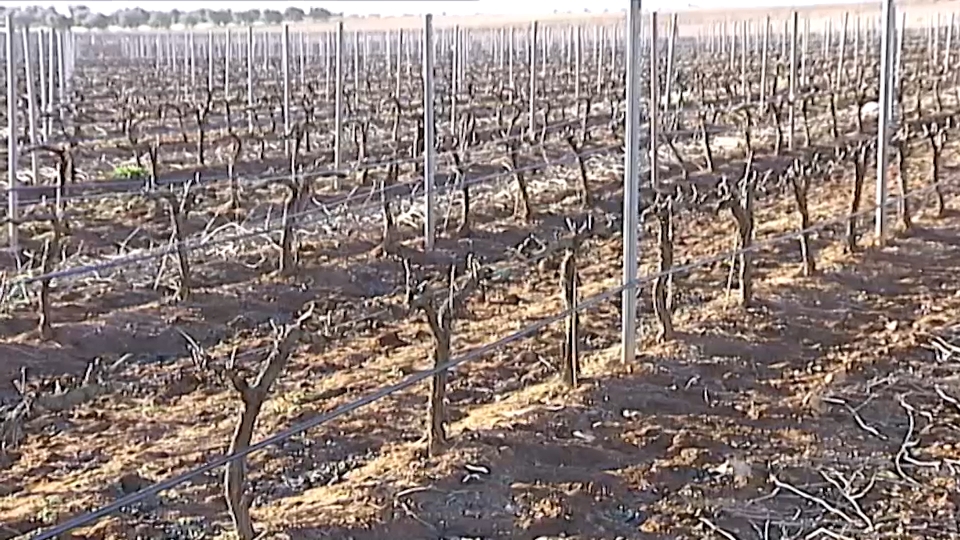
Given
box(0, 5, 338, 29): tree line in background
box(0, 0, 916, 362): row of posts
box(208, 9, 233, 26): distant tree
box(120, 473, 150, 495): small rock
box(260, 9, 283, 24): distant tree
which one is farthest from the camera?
box(208, 9, 233, 26): distant tree

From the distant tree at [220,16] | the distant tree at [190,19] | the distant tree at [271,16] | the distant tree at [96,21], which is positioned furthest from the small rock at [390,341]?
the distant tree at [220,16]

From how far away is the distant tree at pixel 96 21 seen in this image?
77812mm

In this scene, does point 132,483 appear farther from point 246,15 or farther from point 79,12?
point 79,12

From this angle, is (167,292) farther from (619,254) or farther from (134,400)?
(619,254)

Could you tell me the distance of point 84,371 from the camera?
7.86 m

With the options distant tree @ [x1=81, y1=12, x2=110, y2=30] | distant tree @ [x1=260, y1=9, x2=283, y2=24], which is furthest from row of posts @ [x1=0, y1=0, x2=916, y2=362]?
distant tree @ [x1=260, y1=9, x2=283, y2=24]

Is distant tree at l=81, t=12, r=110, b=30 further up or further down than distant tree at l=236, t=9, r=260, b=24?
further down

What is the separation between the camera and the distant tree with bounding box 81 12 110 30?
7781 cm

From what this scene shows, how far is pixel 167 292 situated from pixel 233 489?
4816mm

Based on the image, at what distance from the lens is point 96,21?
80.9 meters

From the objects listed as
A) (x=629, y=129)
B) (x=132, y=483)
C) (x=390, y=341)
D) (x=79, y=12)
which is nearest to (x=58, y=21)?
(x=79, y=12)

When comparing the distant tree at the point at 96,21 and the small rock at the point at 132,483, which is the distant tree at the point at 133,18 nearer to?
the distant tree at the point at 96,21

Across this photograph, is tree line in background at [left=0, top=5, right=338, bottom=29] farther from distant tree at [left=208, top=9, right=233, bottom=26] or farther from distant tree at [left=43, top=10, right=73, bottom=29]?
distant tree at [left=43, top=10, right=73, bottom=29]

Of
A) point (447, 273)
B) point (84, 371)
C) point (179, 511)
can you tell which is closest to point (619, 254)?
point (447, 273)
